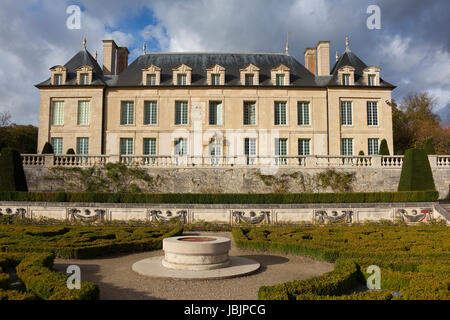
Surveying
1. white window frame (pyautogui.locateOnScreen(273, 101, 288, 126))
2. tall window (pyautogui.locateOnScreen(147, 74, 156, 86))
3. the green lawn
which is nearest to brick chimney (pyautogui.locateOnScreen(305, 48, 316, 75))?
white window frame (pyautogui.locateOnScreen(273, 101, 288, 126))

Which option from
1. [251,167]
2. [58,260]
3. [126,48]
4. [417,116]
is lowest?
[58,260]

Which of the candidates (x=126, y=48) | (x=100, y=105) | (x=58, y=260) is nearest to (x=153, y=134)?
(x=100, y=105)

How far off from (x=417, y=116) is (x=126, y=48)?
30305 mm

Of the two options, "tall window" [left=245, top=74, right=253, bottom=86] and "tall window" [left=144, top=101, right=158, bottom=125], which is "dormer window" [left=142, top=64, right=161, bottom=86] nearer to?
"tall window" [left=144, top=101, right=158, bottom=125]

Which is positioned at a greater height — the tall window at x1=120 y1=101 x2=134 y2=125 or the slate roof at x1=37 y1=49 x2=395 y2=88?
the slate roof at x1=37 y1=49 x2=395 y2=88

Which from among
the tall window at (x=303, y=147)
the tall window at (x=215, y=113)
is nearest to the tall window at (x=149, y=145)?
the tall window at (x=215, y=113)

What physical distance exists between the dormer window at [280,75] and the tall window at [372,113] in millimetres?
6383

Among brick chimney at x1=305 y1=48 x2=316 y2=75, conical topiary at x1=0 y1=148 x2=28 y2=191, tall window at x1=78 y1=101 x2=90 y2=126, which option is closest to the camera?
conical topiary at x1=0 y1=148 x2=28 y2=191

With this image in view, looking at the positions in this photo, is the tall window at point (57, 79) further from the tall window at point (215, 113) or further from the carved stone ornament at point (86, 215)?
the carved stone ornament at point (86, 215)

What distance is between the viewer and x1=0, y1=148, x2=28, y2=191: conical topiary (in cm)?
1549

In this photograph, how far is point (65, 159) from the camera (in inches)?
758

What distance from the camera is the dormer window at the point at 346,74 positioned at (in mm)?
26234

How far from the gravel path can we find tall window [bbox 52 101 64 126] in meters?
20.4
